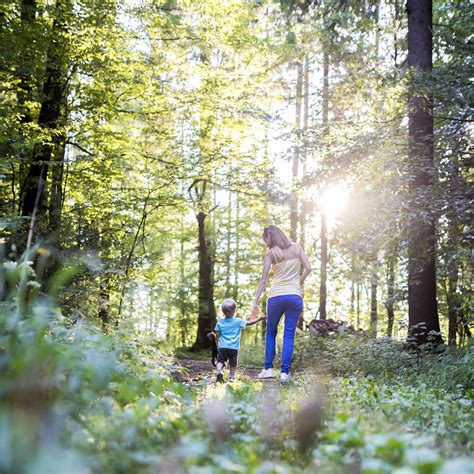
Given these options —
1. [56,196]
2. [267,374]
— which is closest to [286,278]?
[267,374]

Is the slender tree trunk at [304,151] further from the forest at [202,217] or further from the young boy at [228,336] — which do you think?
the young boy at [228,336]

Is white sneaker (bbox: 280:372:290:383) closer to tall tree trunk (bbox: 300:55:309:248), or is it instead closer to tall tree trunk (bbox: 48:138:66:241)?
tall tree trunk (bbox: 48:138:66:241)

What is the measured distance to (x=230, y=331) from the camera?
731 cm

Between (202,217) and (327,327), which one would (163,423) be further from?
(202,217)

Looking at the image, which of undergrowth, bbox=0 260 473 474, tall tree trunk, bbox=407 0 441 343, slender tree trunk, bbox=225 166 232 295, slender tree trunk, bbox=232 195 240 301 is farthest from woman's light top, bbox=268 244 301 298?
slender tree trunk, bbox=232 195 240 301

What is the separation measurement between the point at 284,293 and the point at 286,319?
1.28 feet

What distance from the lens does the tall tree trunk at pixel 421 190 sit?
8695mm

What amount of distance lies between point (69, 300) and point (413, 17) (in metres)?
9.29

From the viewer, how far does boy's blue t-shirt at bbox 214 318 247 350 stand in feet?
23.9

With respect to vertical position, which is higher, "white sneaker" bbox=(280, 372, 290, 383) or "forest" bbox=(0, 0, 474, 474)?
"forest" bbox=(0, 0, 474, 474)

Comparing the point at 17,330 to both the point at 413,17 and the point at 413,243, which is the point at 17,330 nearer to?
the point at 413,243

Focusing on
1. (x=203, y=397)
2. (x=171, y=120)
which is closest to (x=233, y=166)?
(x=171, y=120)

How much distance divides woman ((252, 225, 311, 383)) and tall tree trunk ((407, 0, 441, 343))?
9.21 feet

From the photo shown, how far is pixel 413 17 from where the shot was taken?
1020 cm
